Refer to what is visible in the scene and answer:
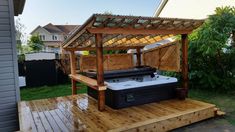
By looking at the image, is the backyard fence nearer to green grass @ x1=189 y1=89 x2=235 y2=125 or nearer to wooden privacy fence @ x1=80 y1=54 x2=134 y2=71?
wooden privacy fence @ x1=80 y1=54 x2=134 y2=71

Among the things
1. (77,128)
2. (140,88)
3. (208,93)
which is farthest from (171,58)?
(77,128)

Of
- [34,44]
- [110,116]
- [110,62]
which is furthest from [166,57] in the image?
[34,44]

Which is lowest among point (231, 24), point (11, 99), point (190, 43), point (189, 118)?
point (189, 118)

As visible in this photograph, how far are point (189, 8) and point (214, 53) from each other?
645 cm

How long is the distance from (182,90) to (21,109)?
3.68m

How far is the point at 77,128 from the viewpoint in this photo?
362cm

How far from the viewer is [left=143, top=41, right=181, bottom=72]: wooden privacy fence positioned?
5418 millimetres

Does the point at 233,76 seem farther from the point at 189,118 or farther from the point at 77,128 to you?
the point at 77,128

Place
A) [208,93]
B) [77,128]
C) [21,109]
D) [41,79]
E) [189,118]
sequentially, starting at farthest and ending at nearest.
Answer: [41,79], [208,93], [21,109], [189,118], [77,128]

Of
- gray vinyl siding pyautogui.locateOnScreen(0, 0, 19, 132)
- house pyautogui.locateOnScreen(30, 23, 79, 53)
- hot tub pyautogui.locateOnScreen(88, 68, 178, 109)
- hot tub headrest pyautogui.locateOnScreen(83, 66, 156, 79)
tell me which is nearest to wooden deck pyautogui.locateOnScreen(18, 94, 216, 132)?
hot tub pyautogui.locateOnScreen(88, 68, 178, 109)

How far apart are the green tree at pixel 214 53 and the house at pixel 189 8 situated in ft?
10.7

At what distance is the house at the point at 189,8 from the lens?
1002cm

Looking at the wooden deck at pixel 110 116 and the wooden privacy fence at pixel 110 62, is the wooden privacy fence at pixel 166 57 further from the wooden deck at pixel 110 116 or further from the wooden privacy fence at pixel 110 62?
the wooden deck at pixel 110 116

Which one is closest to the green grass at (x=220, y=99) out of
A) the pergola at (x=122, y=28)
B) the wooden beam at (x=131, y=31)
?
Answer: the pergola at (x=122, y=28)
